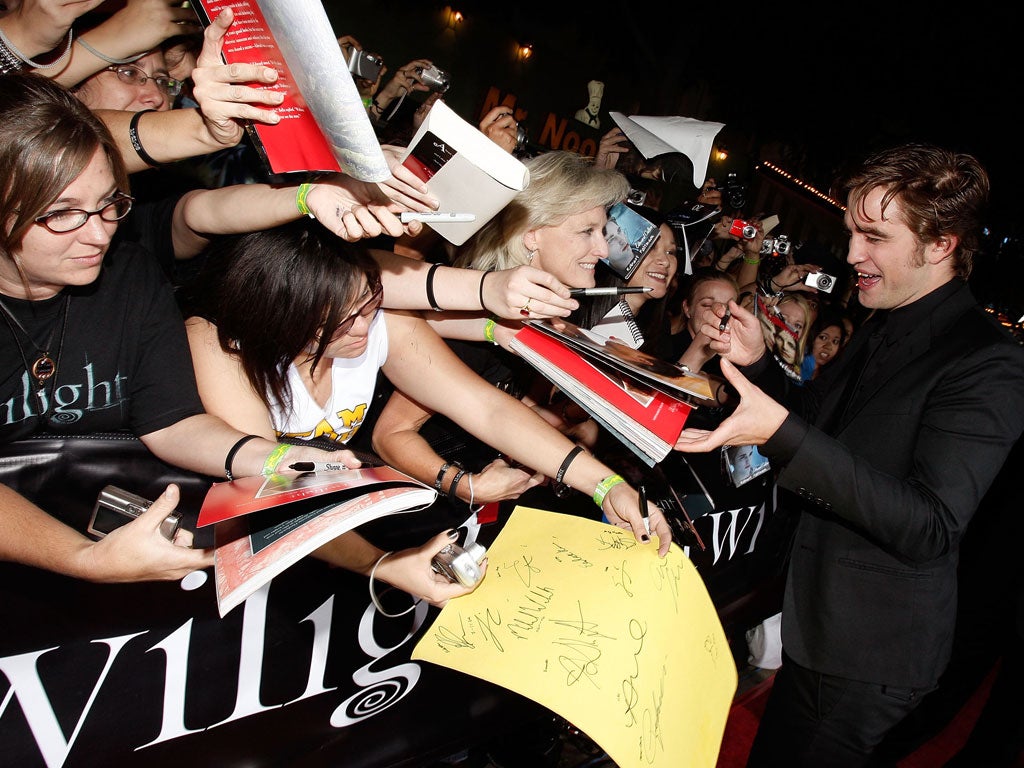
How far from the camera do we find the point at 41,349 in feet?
4.31

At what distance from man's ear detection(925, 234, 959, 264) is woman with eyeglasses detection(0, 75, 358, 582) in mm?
1771

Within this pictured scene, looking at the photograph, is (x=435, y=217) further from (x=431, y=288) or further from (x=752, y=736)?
(x=752, y=736)

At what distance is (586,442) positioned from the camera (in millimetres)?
2500

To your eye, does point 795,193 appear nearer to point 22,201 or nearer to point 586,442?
→ point 586,442

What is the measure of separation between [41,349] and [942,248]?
2.34 meters

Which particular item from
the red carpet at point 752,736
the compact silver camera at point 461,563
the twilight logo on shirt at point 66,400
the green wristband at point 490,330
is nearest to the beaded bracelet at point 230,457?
the twilight logo on shirt at point 66,400

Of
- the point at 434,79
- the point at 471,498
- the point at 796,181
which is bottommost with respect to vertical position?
→ the point at 471,498

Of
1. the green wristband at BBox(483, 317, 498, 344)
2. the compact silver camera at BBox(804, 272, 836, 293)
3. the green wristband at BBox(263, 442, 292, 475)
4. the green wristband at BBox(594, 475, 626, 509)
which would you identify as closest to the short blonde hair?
the green wristband at BBox(483, 317, 498, 344)

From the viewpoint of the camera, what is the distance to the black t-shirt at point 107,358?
129 cm

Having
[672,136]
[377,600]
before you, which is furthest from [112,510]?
[672,136]

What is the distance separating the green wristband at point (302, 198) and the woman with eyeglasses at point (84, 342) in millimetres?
358

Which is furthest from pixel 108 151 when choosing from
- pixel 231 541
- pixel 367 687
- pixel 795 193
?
pixel 795 193

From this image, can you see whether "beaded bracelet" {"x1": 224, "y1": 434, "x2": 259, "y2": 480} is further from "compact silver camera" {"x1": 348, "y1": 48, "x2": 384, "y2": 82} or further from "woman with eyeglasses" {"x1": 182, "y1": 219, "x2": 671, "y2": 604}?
"compact silver camera" {"x1": 348, "y1": 48, "x2": 384, "y2": 82}

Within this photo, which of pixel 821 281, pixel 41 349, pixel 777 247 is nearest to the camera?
pixel 41 349
